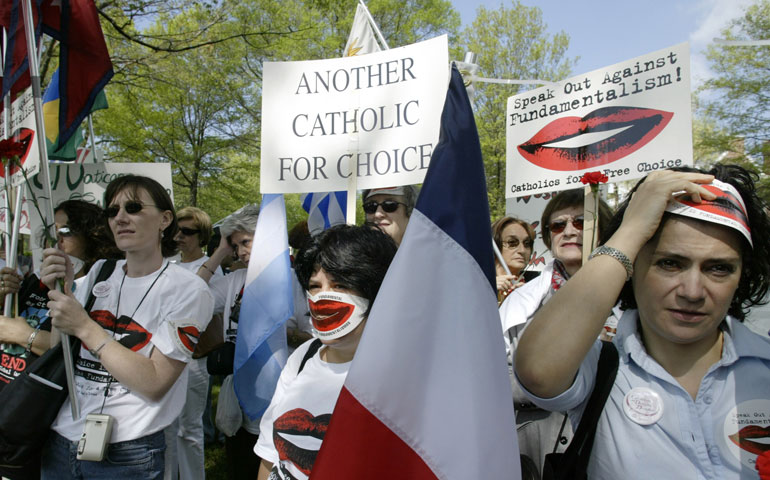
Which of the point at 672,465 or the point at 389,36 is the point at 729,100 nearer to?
the point at 389,36

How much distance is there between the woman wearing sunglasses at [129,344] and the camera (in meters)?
2.42

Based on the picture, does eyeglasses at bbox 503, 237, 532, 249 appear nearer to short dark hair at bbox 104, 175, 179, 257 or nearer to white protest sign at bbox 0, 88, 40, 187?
short dark hair at bbox 104, 175, 179, 257

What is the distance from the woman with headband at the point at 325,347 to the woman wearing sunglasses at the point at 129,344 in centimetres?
74

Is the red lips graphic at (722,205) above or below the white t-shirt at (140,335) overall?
above

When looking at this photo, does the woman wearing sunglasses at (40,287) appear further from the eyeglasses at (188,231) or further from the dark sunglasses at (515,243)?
the dark sunglasses at (515,243)

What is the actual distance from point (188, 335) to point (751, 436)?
2.25 m

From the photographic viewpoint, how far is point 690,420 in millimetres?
1388

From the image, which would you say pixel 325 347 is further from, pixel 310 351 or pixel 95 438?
pixel 95 438

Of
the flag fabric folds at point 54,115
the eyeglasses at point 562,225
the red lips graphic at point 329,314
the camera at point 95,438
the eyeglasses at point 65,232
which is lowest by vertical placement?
the camera at point 95,438

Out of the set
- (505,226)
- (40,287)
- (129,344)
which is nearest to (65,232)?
(40,287)

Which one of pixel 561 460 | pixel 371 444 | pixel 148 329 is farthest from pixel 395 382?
pixel 148 329

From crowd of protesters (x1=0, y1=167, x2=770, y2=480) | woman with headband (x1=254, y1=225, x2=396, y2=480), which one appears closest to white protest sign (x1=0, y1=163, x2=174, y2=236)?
crowd of protesters (x1=0, y1=167, x2=770, y2=480)

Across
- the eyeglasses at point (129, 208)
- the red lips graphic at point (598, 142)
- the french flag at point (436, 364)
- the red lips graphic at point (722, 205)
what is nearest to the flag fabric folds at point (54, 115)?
the eyeglasses at point (129, 208)

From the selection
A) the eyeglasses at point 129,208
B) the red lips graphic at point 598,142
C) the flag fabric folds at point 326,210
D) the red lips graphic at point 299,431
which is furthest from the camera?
the flag fabric folds at point 326,210
